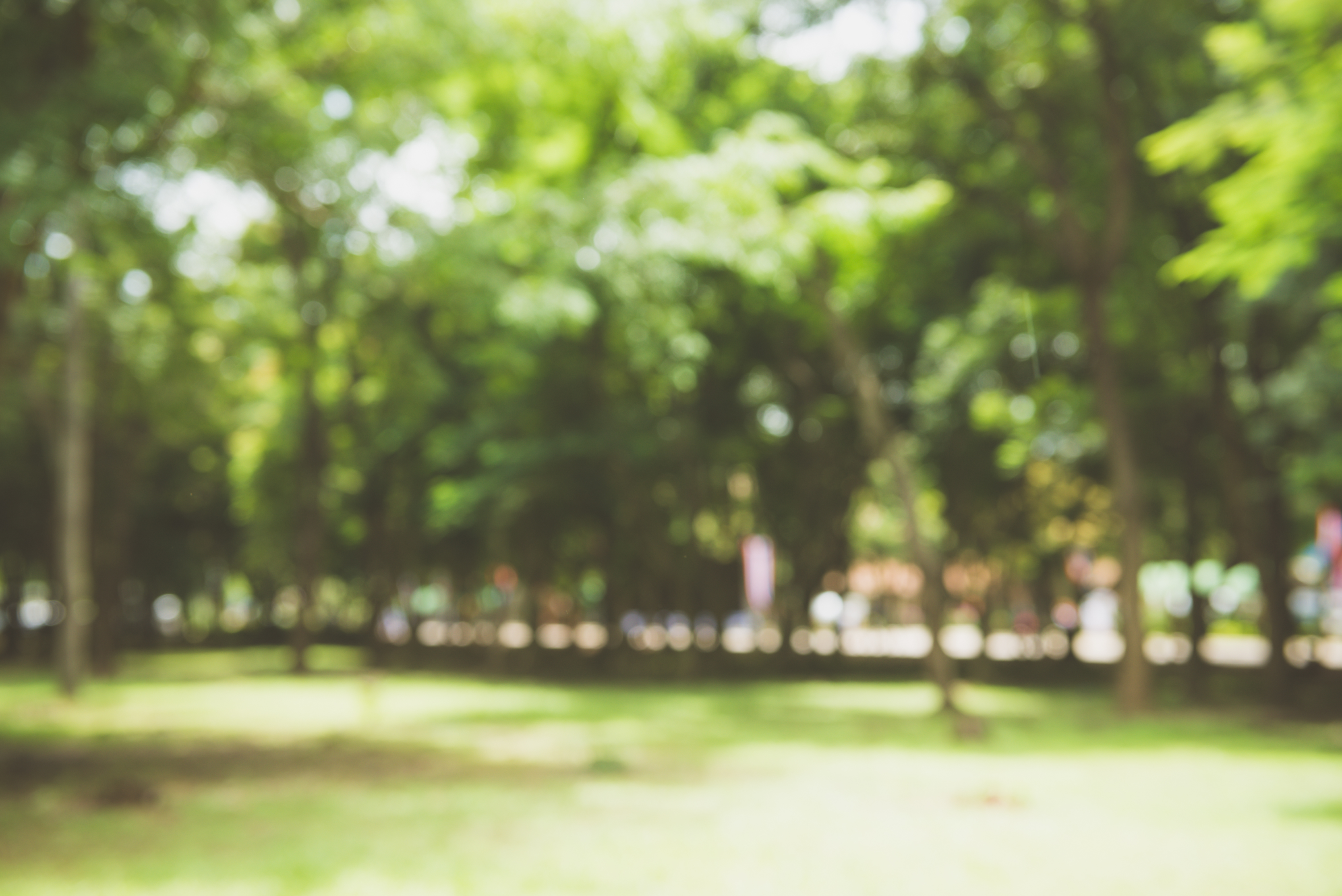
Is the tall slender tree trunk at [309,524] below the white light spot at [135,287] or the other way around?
below

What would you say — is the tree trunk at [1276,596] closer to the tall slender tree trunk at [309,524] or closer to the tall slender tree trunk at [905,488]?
the tall slender tree trunk at [905,488]

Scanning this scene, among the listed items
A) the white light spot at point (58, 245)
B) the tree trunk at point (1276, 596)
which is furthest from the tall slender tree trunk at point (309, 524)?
the tree trunk at point (1276, 596)

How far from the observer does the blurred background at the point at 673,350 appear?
11.4 m

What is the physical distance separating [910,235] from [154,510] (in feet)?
96.4

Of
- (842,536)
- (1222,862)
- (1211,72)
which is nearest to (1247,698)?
(842,536)

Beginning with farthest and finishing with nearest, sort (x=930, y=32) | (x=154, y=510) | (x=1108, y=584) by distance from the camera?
(x=1108, y=584), (x=154, y=510), (x=930, y=32)

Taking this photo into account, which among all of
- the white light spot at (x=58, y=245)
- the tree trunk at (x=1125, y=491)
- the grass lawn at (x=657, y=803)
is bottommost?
the grass lawn at (x=657, y=803)

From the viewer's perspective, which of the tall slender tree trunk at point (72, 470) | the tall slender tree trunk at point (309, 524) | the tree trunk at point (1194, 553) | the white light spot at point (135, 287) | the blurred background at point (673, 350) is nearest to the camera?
the blurred background at point (673, 350)

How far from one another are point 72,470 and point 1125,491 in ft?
63.9

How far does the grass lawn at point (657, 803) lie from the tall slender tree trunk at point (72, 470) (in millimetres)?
2382

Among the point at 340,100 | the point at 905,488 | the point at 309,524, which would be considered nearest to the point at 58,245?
the point at 340,100

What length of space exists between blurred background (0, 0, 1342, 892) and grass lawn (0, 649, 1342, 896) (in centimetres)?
28

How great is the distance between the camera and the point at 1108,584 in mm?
50969

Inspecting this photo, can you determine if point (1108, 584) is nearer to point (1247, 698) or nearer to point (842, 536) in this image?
point (842, 536)
